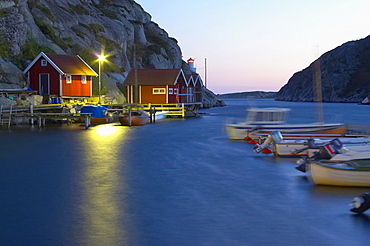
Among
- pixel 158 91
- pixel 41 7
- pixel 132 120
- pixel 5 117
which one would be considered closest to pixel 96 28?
pixel 41 7

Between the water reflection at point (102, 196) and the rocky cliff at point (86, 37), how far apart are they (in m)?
28.7

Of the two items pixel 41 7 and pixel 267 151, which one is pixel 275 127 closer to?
pixel 267 151

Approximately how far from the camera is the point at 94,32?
274ft

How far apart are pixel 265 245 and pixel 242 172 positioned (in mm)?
10133

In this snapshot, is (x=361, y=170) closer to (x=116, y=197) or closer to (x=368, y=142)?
(x=368, y=142)

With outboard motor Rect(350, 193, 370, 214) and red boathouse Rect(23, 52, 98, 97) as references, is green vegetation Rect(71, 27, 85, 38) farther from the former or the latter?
outboard motor Rect(350, 193, 370, 214)

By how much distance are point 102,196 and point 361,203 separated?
847 centimetres

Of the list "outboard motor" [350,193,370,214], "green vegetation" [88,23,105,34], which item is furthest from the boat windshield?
"green vegetation" [88,23,105,34]

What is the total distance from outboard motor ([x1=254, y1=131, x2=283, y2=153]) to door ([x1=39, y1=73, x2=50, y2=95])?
3417 cm

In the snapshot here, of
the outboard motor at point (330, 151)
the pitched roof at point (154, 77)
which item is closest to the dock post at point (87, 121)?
the pitched roof at point (154, 77)

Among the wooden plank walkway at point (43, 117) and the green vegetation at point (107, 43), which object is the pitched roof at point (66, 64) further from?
the green vegetation at point (107, 43)

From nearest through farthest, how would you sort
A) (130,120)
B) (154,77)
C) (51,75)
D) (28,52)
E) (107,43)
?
1. (130,120)
2. (51,75)
3. (28,52)
4. (154,77)
5. (107,43)

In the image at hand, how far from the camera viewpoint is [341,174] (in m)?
15.5

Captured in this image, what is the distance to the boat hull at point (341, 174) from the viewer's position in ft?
50.4
